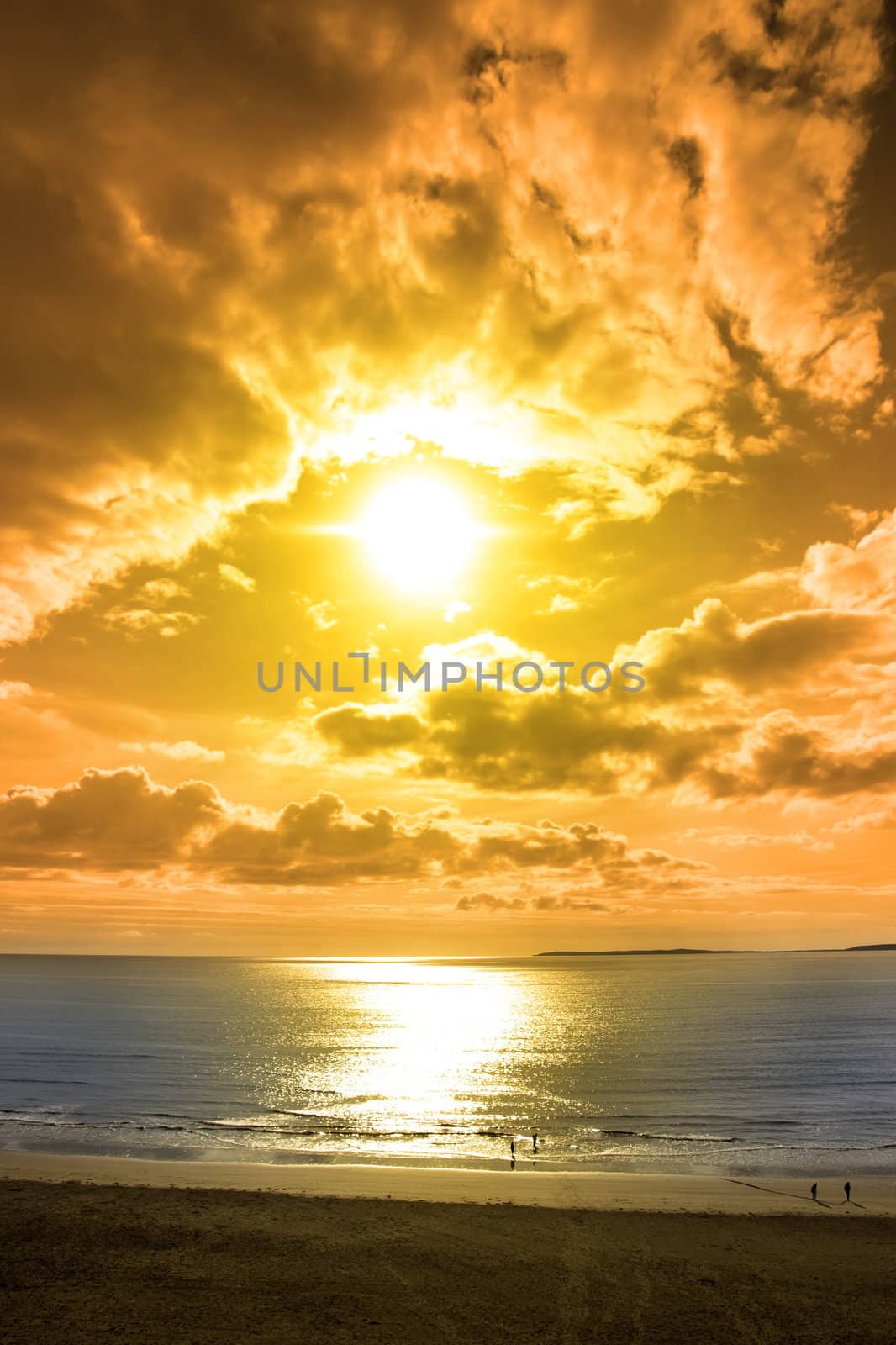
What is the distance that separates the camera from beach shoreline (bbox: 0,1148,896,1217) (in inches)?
1208

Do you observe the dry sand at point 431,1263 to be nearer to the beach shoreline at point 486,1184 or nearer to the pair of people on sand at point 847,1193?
the beach shoreline at point 486,1184

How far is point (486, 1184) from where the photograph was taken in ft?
111

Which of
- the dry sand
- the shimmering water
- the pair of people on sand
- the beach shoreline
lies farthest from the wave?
Result: the pair of people on sand

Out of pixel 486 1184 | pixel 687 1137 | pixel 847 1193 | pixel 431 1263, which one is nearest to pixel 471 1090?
pixel 687 1137

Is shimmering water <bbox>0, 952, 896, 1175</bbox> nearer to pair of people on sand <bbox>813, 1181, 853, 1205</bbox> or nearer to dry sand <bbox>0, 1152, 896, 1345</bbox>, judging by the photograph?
pair of people on sand <bbox>813, 1181, 853, 1205</bbox>

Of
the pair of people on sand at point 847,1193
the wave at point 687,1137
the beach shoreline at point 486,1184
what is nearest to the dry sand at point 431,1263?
the beach shoreline at point 486,1184

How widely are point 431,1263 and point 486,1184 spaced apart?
12003mm

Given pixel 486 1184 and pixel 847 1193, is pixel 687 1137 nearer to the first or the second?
pixel 847 1193

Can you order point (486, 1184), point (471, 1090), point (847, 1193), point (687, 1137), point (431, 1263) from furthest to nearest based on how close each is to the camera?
1. point (471, 1090)
2. point (687, 1137)
3. point (486, 1184)
4. point (847, 1193)
5. point (431, 1263)

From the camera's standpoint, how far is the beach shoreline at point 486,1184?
1208 inches

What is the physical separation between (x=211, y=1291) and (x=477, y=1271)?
275 inches

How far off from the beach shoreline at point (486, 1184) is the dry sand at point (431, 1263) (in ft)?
0.70

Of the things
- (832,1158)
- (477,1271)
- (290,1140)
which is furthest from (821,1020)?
(477,1271)

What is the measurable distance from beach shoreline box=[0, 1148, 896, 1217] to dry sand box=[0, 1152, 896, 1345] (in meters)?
0.21
